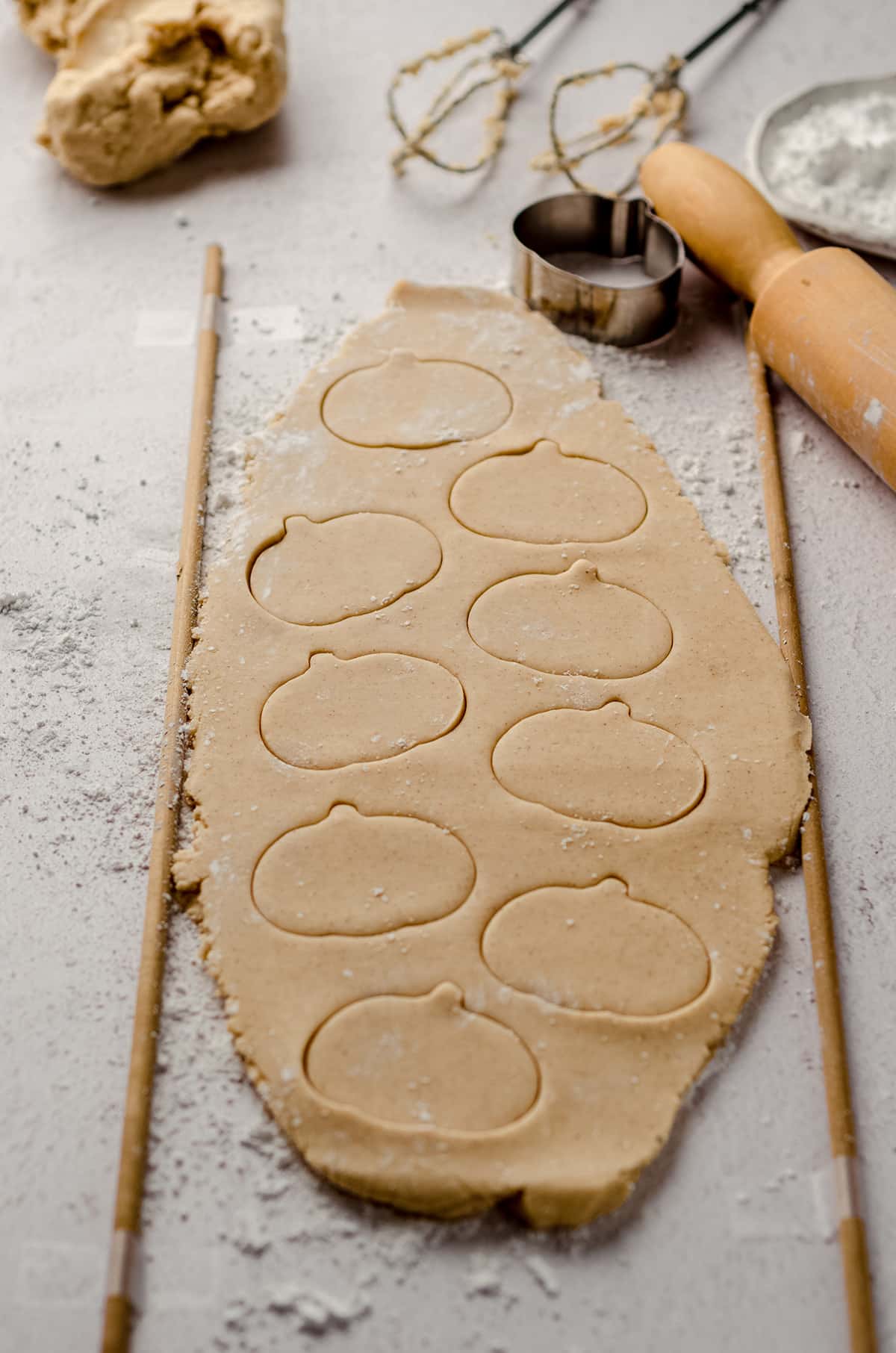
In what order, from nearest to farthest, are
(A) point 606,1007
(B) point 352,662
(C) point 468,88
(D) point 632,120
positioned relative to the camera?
→ 1. (A) point 606,1007
2. (B) point 352,662
3. (D) point 632,120
4. (C) point 468,88

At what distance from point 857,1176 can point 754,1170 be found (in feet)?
0.31

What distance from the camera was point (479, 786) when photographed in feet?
4.61

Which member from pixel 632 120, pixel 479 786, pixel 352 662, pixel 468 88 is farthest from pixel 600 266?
pixel 479 786

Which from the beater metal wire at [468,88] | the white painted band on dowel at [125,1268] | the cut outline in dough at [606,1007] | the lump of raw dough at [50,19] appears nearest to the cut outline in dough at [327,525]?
the cut outline in dough at [606,1007]

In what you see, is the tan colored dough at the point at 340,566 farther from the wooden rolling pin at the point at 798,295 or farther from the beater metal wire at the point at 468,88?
the beater metal wire at the point at 468,88

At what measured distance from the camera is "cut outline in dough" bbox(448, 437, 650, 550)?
5.44 feet

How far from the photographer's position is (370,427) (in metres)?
1.79

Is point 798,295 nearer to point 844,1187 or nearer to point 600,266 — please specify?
point 600,266

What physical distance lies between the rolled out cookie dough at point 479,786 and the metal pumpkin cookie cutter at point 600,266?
0.14 m

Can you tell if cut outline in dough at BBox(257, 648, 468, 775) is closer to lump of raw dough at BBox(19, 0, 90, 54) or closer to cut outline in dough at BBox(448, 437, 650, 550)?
cut outline in dough at BBox(448, 437, 650, 550)

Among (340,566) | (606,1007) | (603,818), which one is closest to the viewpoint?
(606,1007)

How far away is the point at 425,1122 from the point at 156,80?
71.7 inches

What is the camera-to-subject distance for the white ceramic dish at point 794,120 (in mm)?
2031

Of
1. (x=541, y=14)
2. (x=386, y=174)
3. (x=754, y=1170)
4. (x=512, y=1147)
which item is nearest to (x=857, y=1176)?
(x=754, y=1170)
